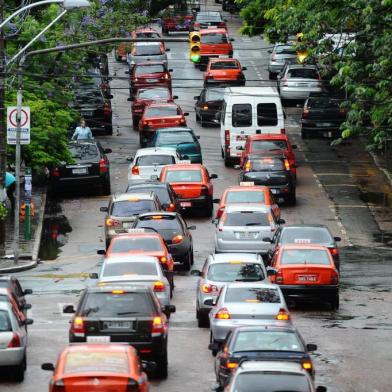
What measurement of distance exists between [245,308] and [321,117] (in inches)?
1282

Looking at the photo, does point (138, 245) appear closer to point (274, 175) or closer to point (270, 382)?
point (274, 175)

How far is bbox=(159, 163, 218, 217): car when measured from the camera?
4509 cm

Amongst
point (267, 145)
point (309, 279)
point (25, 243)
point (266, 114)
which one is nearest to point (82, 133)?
point (266, 114)

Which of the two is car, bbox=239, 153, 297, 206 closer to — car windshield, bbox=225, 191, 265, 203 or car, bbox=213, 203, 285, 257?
car windshield, bbox=225, 191, 265, 203

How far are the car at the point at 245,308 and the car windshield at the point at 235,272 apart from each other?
8.53 ft

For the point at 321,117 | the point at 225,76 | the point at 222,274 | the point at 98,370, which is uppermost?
the point at 98,370

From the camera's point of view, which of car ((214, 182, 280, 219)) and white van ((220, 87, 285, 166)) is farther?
white van ((220, 87, 285, 166))

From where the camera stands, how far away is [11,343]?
2373 centimetres

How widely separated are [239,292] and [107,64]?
168ft

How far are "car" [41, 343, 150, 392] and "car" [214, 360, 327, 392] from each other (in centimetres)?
119

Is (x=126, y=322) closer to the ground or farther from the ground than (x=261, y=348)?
closer to the ground

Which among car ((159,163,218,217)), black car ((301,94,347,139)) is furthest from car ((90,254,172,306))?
black car ((301,94,347,139))

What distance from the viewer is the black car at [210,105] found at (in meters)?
62.9

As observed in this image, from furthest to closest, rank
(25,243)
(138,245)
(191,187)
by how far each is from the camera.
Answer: (191,187) < (25,243) < (138,245)
